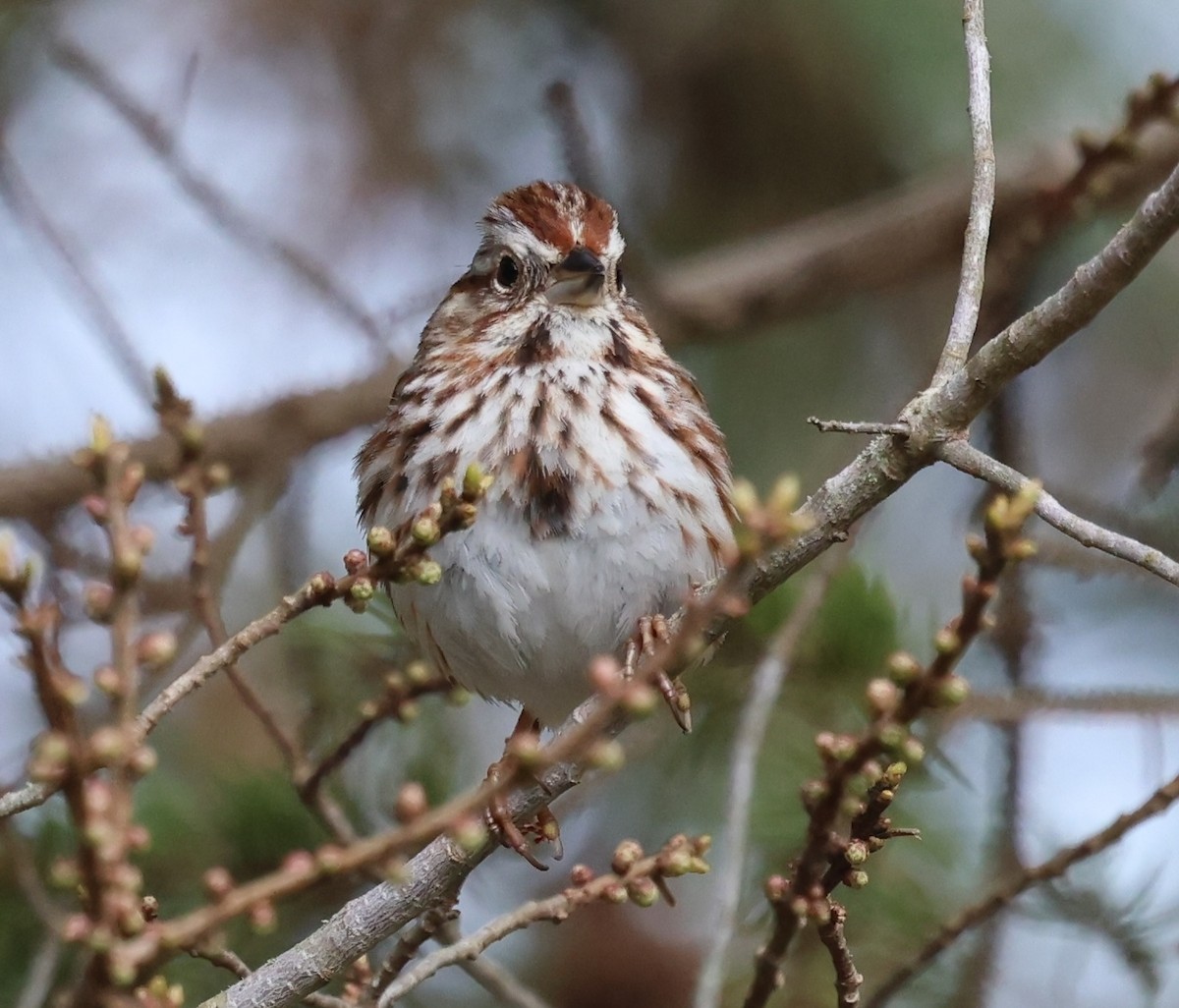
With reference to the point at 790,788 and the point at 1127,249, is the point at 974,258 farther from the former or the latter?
the point at 790,788

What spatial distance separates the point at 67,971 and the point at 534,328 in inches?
70.5

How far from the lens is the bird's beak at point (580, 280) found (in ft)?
12.5

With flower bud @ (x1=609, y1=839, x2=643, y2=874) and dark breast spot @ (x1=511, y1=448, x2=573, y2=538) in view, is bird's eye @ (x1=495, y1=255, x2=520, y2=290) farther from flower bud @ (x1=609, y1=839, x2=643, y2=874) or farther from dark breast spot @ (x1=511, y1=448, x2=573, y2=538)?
flower bud @ (x1=609, y1=839, x2=643, y2=874)

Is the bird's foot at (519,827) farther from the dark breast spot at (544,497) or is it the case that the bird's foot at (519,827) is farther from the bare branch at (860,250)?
the bare branch at (860,250)

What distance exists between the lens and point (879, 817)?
7.16ft

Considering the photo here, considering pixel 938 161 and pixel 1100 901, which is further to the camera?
pixel 938 161

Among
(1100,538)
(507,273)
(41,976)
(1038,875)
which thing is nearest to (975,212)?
(1100,538)

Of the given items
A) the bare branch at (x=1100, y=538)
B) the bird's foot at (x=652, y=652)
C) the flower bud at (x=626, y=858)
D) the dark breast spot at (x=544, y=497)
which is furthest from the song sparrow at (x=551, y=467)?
the flower bud at (x=626, y=858)

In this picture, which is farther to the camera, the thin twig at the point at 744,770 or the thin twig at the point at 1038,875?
the thin twig at the point at 744,770

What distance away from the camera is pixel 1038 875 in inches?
103

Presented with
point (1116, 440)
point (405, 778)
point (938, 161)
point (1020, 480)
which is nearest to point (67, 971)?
point (405, 778)

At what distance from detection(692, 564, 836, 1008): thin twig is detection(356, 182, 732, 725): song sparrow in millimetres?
264

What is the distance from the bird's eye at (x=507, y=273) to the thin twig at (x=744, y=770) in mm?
1018

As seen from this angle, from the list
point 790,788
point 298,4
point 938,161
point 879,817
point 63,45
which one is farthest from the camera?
point 298,4
